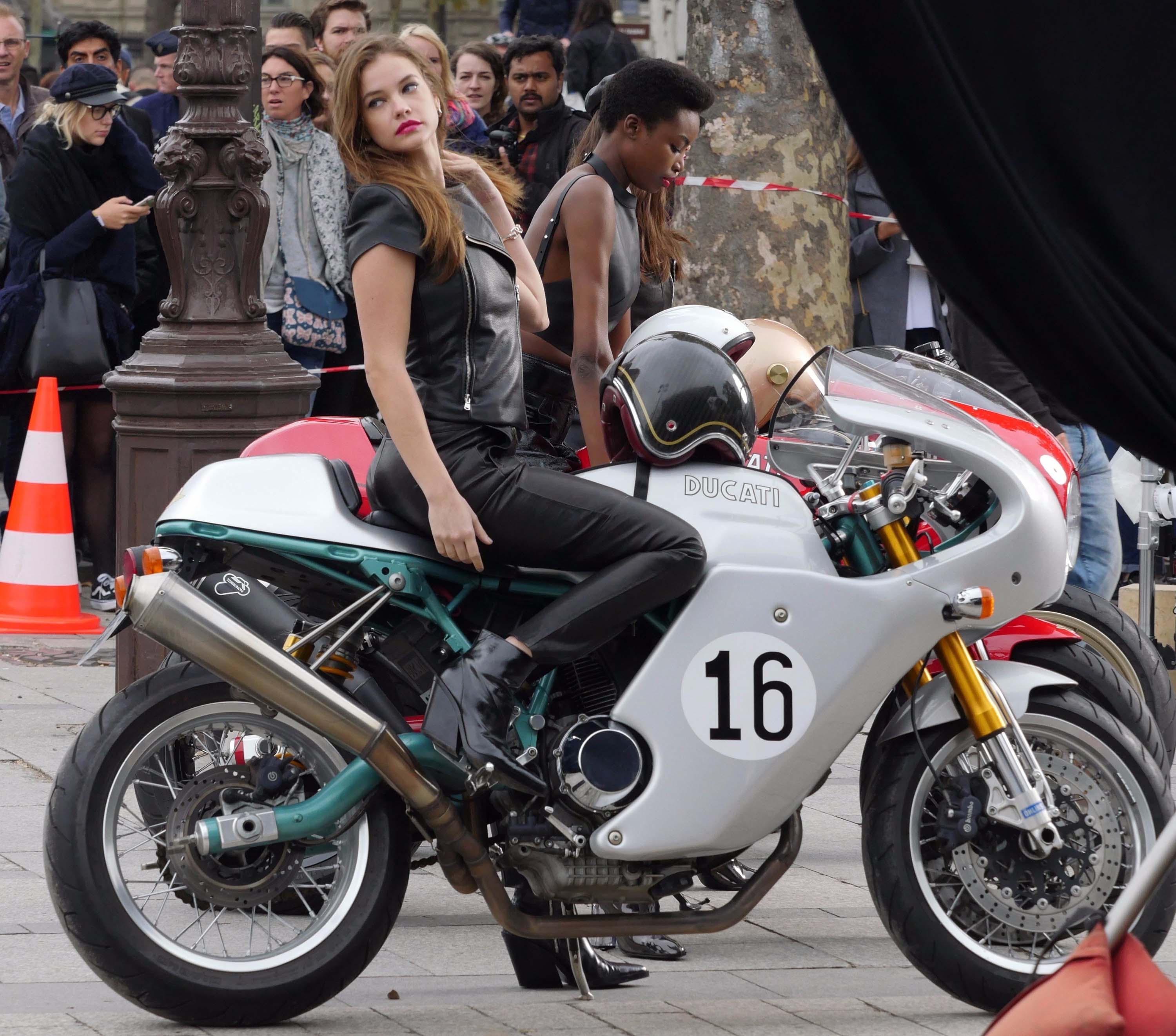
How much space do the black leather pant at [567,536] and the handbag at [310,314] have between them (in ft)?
17.2

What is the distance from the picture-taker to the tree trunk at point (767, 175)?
8984 millimetres

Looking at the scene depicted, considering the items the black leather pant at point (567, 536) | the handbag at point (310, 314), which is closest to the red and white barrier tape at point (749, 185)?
the handbag at point (310, 314)

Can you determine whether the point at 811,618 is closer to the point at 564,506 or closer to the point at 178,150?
the point at 564,506

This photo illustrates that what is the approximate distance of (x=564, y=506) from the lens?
4.34 metres

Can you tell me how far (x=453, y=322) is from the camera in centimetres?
440

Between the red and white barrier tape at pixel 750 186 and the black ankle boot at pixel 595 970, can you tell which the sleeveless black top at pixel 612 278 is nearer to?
the black ankle boot at pixel 595 970

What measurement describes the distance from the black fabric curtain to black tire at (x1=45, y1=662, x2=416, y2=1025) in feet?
6.77

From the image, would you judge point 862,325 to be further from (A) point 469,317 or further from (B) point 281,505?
(B) point 281,505

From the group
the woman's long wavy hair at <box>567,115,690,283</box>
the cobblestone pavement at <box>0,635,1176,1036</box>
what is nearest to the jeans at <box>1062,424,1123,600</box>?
the woman's long wavy hair at <box>567,115,690,283</box>

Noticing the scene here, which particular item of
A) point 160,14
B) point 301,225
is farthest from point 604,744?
point 160,14

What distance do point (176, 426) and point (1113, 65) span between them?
4467 millimetres

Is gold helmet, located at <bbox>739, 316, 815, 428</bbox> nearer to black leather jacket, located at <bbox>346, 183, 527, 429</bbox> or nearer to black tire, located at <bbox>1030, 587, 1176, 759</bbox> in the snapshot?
black tire, located at <bbox>1030, 587, 1176, 759</bbox>

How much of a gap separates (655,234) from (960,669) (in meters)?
2.15

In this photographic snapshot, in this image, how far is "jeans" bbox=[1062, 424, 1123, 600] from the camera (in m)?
8.21
